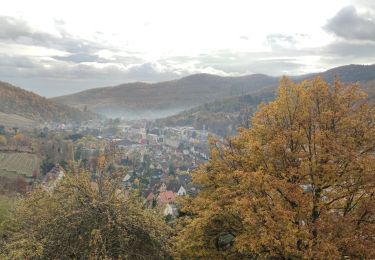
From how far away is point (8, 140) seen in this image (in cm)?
12938

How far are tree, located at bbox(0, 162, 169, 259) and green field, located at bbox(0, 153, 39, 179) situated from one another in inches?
2809

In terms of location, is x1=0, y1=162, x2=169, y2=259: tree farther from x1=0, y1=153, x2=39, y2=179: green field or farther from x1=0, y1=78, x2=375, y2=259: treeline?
x1=0, y1=153, x2=39, y2=179: green field

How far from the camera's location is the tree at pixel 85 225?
14664 millimetres

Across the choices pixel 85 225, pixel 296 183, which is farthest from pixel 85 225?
pixel 296 183

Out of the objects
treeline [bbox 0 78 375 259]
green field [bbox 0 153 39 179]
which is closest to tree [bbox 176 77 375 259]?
treeline [bbox 0 78 375 259]

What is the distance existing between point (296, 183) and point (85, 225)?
25.9 feet

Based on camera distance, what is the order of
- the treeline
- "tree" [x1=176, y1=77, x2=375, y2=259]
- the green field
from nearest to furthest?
"tree" [x1=176, y1=77, x2=375, y2=259] → the treeline → the green field

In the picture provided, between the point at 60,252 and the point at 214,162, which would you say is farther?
the point at 214,162

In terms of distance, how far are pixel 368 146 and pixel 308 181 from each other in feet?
8.52

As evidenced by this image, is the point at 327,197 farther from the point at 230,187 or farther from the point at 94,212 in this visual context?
the point at 94,212

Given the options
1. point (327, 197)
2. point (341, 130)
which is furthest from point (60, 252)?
point (341, 130)

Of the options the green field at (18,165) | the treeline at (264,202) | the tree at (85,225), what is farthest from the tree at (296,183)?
the green field at (18,165)

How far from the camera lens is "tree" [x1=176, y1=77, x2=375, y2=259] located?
12797 mm

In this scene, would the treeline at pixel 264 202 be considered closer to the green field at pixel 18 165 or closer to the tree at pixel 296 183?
the tree at pixel 296 183
